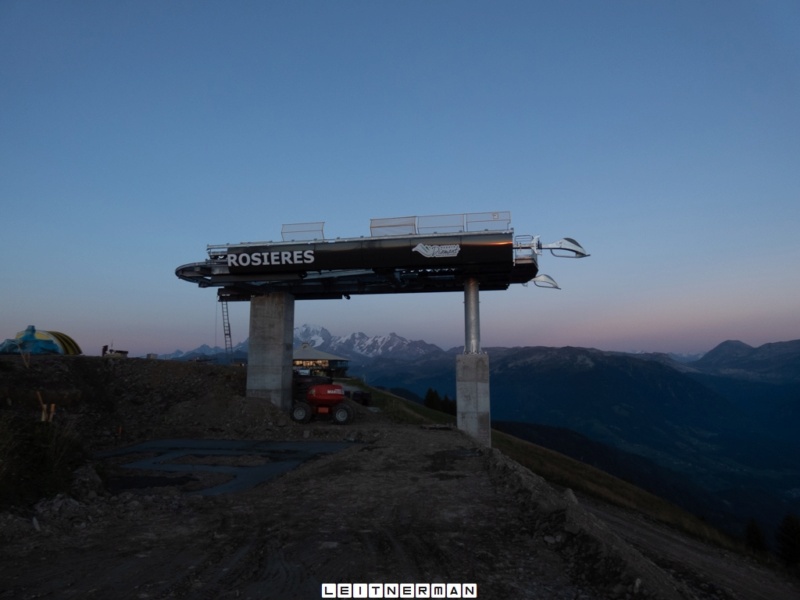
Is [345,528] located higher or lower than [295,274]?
lower

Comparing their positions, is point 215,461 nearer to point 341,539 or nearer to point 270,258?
point 341,539

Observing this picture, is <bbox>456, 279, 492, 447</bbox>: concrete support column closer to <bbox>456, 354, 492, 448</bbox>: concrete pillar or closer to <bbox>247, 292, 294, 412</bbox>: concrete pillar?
<bbox>456, 354, 492, 448</bbox>: concrete pillar

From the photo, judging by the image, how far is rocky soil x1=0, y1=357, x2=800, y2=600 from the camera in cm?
692

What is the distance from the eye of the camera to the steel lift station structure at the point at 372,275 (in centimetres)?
2603

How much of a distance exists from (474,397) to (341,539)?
758 inches

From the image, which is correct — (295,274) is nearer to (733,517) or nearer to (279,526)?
(279,526)

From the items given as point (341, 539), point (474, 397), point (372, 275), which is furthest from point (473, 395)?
point (341, 539)

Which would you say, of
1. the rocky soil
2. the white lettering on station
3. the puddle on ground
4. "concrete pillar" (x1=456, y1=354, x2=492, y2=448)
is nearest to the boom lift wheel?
the puddle on ground

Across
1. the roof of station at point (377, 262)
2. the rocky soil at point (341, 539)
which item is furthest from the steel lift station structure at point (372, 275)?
the rocky soil at point (341, 539)

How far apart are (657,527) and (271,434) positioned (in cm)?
1893

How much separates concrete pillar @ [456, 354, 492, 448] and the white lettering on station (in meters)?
10.4

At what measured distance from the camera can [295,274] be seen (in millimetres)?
28000

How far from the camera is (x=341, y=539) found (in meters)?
8.91

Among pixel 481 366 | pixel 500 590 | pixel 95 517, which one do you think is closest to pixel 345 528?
pixel 500 590
